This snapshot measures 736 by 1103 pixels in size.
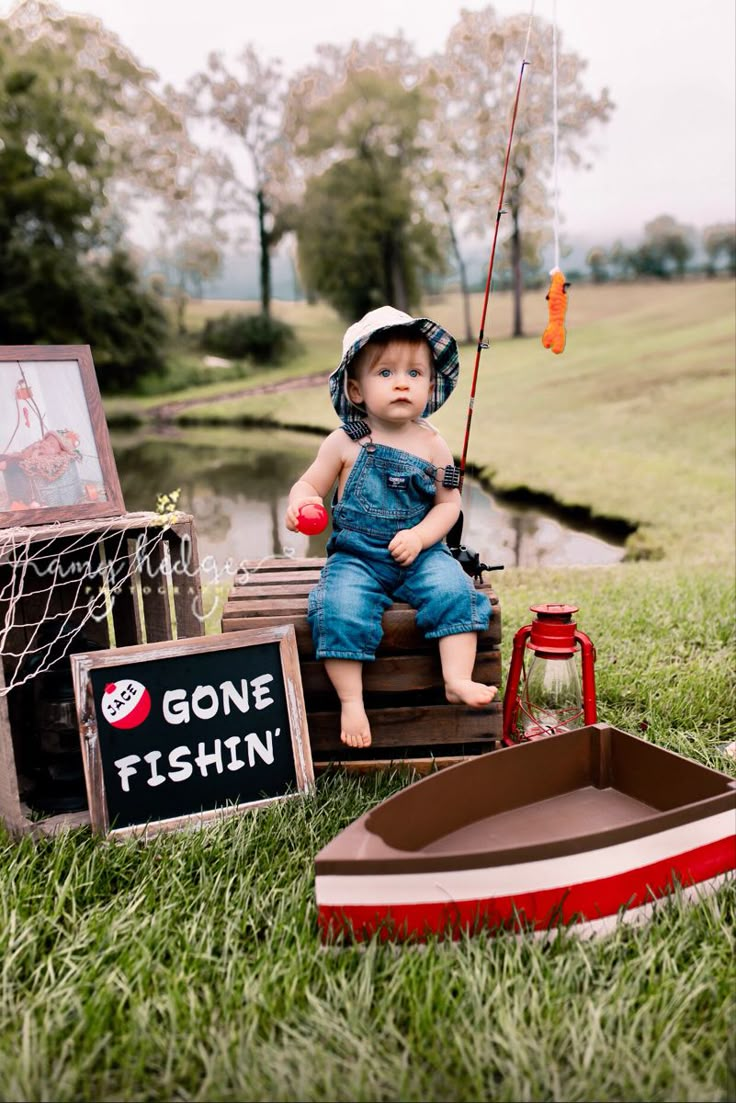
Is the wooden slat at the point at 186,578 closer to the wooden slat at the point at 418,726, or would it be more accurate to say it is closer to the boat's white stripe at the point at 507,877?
the wooden slat at the point at 418,726

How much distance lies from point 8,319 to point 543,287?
20.7ft

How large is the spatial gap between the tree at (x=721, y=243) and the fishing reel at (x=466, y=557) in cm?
675

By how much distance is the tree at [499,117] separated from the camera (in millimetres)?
7955

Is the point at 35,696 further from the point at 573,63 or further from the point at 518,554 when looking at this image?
the point at 573,63

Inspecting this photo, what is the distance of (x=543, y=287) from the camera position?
966 centimetres

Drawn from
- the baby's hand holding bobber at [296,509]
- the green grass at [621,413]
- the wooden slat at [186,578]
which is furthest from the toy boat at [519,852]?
the green grass at [621,413]

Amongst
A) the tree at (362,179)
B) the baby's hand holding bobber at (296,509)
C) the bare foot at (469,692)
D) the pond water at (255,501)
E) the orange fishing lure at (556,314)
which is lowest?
the pond water at (255,501)

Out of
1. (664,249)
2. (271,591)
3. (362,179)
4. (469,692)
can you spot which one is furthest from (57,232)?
(469,692)

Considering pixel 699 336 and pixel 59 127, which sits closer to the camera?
pixel 699 336

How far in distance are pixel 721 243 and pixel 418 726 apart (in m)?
7.30

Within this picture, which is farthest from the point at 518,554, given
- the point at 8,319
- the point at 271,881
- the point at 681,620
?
the point at 8,319

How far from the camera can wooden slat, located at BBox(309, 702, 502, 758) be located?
2.05m

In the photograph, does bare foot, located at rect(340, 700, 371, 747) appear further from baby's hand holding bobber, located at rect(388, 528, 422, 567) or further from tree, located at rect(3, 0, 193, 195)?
tree, located at rect(3, 0, 193, 195)

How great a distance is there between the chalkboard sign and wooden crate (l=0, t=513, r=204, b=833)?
0.47 ft
